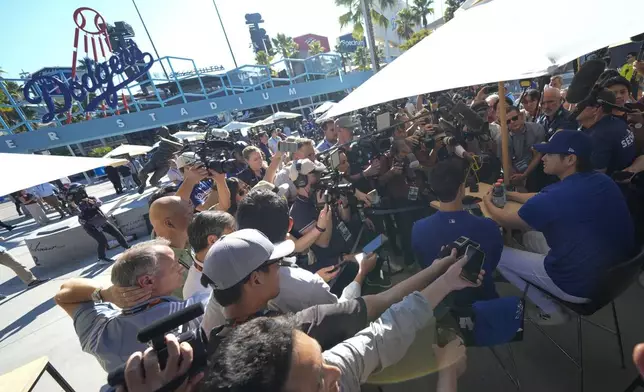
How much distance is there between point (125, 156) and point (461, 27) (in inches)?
689

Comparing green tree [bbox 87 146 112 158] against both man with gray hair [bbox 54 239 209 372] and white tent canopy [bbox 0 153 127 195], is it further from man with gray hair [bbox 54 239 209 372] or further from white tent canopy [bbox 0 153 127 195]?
man with gray hair [bbox 54 239 209 372]

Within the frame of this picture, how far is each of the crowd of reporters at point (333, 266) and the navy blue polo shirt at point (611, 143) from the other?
0.01 metres

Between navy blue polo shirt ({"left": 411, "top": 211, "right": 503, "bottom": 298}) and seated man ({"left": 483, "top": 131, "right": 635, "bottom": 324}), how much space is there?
0.30m

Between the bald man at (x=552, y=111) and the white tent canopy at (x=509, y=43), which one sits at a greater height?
the white tent canopy at (x=509, y=43)

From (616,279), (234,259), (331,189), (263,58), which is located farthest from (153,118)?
(263,58)

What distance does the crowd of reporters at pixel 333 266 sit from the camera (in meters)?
0.94

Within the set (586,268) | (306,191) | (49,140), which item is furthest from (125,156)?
(586,268)

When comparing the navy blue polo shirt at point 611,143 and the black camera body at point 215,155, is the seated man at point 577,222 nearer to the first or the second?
the navy blue polo shirt at point 611,143

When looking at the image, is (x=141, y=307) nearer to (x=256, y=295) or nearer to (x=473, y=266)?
(x=256, y=295)

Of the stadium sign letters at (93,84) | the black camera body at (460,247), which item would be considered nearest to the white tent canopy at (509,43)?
the black camera body at (460,247)

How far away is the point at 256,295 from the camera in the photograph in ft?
4.56

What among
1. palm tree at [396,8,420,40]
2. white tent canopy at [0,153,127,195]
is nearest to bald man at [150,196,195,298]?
white tent canopy at [0,153,127,195]

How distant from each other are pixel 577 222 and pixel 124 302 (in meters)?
2.79

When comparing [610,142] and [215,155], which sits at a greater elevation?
[215,155]
